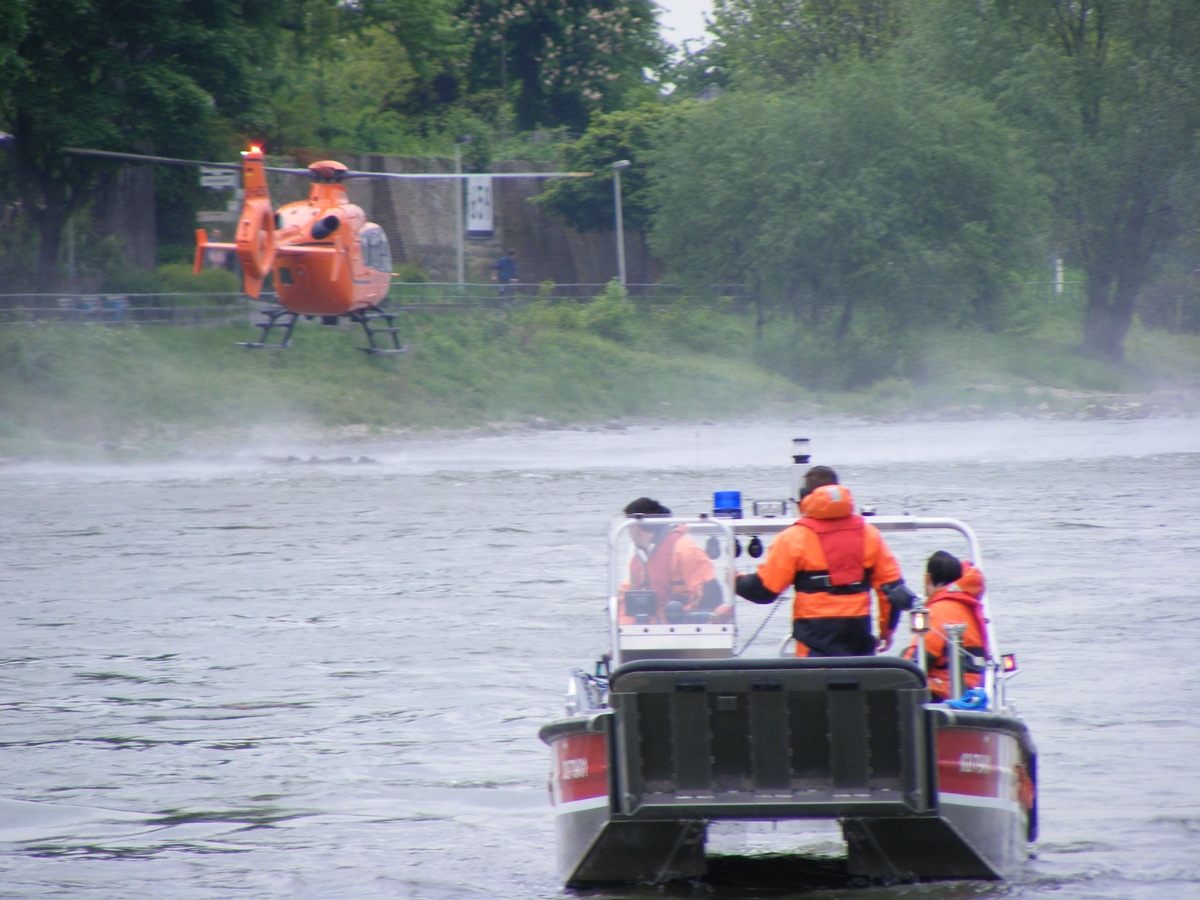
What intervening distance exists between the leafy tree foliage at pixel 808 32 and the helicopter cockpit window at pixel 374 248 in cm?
3559

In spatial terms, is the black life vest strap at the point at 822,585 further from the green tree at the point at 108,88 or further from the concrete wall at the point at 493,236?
the concrete wall at the point at 493,236

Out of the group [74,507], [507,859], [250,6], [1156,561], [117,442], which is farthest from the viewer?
[250,6]

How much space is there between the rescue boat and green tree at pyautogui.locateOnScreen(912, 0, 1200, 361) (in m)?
40.9

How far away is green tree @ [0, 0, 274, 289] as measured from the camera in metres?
36.6

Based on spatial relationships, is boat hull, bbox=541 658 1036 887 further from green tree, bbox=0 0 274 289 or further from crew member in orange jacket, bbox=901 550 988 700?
green tree, bbox=0 0 274 289

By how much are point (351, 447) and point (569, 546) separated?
16664mm

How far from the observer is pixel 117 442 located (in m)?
35.2

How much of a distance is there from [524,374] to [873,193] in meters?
10.1

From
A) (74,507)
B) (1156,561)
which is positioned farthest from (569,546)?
(74,507)

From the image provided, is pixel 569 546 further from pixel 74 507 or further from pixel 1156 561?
pixel 74 507

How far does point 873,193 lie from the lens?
45.3 meters

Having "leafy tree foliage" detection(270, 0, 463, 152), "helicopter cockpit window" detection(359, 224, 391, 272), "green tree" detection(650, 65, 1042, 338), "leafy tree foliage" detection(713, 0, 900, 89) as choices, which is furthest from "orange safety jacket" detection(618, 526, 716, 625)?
"leafy tree foliage" detection(713, 0, 900, 89)

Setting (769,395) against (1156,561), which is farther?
(769,395)

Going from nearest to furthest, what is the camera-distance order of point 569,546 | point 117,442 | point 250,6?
point 569,546, point 117,442, point 250,6
